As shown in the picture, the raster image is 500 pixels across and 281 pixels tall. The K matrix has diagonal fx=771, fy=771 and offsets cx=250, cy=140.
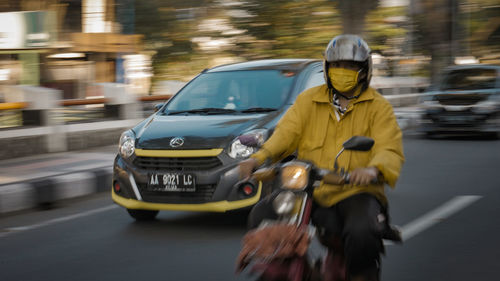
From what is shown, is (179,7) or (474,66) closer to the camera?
(474,66)

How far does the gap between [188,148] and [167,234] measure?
753 mm

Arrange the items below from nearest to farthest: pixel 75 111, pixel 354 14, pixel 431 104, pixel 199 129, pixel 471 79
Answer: pixel 199 129, pixel 75 111, pixel 431 104, pixel 471 79, pixel 354 14

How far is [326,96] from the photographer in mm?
3762

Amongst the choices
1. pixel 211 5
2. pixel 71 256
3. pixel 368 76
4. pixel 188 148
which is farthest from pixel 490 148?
pixel 211 5

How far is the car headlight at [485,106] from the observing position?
48.1ft

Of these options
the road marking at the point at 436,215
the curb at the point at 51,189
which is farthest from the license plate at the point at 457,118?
the curb at the point at 51,189

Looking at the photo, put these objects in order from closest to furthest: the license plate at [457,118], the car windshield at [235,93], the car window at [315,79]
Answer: the car windshield at [235,93], the car window at [315,79], the license plate at [457,118]

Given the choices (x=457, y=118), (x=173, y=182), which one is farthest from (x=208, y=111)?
(x=457, y=118)

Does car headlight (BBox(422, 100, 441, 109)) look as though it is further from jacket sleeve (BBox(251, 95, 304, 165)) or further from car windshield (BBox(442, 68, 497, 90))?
jacket sleeve (BBox(251, 95, 304, 165))

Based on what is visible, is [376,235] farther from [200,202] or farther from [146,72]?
[146,72]

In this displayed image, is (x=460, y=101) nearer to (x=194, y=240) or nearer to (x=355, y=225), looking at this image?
→ (x=194, y=240)

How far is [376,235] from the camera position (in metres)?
3.36

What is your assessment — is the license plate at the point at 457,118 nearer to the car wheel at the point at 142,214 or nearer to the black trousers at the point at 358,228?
the car wheel at the point at 142,214

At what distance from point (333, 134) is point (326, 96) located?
20cm
